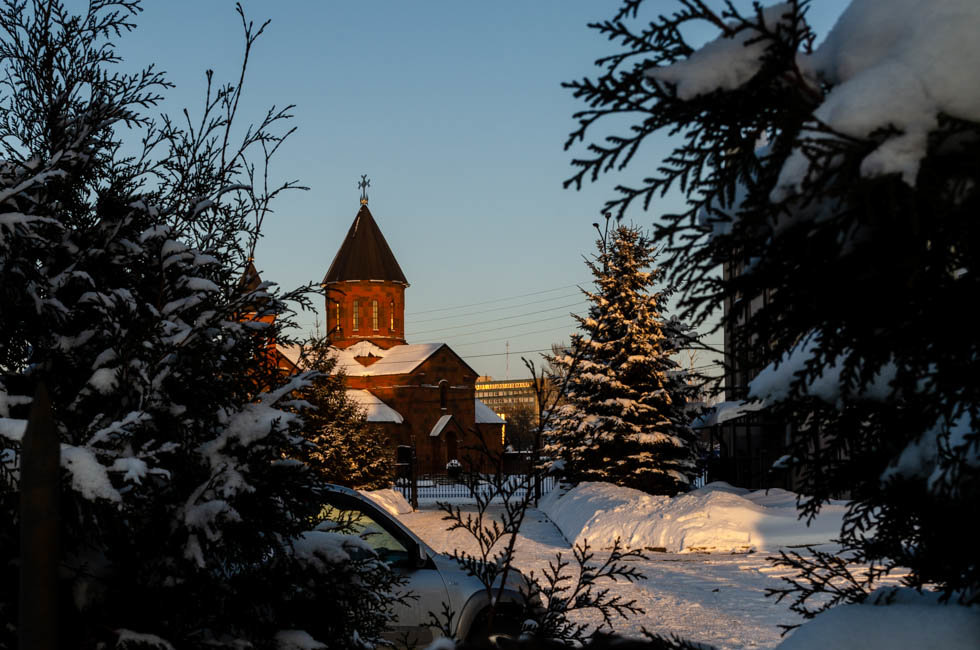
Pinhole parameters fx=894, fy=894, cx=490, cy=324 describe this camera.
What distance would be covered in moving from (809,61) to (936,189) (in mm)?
645

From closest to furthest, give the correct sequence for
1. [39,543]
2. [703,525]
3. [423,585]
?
1. [39,543]
2. [423,585]
3. [703,525]

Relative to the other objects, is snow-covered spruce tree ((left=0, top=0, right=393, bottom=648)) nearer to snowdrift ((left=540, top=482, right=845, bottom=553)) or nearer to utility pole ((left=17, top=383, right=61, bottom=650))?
utility pole ((left=17, top=383, right=61, bottom=650))

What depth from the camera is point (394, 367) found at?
67.0m

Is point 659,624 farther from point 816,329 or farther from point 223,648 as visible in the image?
point 816,329

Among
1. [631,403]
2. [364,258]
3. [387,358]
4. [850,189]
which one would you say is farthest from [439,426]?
[850,189]

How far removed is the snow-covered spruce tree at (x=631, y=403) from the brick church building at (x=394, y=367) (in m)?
35.0

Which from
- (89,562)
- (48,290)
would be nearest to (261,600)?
(89,562)

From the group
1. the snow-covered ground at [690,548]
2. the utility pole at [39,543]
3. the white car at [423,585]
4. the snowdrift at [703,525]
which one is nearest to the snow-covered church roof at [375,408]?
the snow-covered ground at [690,548]

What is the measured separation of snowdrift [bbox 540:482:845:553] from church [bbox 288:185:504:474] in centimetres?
4102

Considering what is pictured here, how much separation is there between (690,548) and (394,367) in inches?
1969

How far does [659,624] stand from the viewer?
10.6m

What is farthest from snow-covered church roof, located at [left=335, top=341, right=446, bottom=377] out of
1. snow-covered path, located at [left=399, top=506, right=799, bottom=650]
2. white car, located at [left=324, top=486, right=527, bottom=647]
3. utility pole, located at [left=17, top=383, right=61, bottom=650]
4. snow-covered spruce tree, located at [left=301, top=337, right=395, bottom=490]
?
utility pole, located at [left=17, top=383, right=61, bottom=650]

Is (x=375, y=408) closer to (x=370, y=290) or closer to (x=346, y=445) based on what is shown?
(x=370, y=290)

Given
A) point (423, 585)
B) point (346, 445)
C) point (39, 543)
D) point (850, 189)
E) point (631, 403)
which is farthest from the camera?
point (346, 445)
